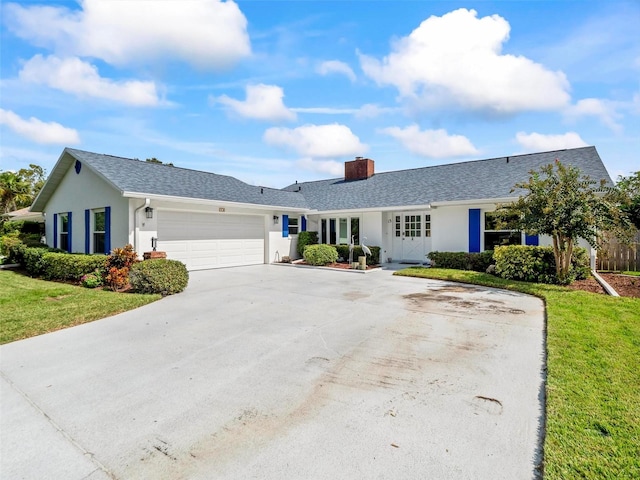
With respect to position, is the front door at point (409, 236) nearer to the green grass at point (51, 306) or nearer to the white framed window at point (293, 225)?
the white framed window at point (293, 225)

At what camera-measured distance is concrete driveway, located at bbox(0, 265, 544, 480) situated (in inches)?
98.8

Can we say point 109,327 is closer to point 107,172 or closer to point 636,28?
point 107,172

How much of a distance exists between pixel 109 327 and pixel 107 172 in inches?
302

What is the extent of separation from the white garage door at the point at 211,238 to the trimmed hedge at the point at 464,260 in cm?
815

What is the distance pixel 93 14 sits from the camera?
8086 millimetres

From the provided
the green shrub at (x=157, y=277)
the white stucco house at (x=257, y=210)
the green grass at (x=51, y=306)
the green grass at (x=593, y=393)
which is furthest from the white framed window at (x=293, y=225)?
the green grass at (x=593, y=393)

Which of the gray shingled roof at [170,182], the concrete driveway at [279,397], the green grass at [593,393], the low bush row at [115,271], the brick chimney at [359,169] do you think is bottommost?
the concrete driveway at [279,397]

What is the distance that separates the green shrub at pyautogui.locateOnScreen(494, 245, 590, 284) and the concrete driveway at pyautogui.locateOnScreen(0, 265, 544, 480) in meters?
3.96

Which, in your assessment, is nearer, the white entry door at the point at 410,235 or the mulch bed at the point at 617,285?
the mulch bed at the point at 617,285

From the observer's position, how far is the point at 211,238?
14.1 metres

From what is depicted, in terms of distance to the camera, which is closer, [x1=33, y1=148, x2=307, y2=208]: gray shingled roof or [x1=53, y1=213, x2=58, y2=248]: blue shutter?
[x1=33, y1=148, x2=307, y2=208]: gray shingled roof

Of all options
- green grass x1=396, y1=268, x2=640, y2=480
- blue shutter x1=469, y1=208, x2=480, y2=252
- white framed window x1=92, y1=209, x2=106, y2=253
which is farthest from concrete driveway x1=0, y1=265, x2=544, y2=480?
blue shutter x1=469, y1=208, x2=480, y2=252

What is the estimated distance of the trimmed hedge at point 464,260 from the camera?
500 inches

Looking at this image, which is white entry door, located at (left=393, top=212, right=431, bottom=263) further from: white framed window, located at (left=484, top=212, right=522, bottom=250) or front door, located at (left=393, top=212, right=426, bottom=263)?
white framed window, located at (left=484, top=212, right=522, bottom=250)
